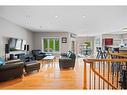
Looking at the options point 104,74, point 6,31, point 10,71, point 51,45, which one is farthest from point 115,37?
point 10,71

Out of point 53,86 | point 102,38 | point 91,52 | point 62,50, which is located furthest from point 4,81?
point 91,52

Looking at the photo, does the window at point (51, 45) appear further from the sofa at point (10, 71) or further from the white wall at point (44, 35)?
the sofa at point (10, 71)

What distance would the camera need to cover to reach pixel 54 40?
1345 centimetres

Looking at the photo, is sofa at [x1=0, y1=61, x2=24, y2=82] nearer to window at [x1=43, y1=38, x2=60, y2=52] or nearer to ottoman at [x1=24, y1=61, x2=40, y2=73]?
ottoman at [x1=24, y1=61, x2=40, y2=73]

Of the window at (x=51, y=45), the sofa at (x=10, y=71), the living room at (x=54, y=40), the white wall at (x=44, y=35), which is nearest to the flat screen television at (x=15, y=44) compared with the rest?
the living room at (x=54, y=40)

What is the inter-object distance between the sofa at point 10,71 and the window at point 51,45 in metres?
7.72

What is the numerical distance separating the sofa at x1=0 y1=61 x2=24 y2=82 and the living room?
0.03 meters

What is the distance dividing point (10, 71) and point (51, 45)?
27.3 ft

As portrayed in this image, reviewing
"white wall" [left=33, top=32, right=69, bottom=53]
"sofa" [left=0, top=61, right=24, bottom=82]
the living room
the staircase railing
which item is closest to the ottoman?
the living room

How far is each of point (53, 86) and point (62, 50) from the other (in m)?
8.67

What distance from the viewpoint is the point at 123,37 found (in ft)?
48.1

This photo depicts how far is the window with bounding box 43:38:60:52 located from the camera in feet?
44.1

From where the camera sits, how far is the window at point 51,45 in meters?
13.4
